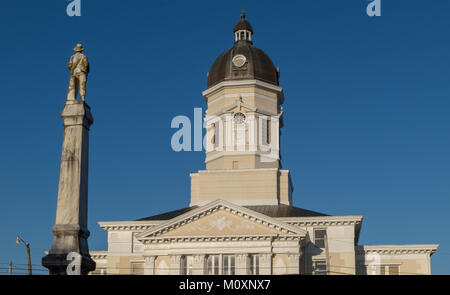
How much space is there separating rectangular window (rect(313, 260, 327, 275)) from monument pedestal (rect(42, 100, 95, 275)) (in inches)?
1450

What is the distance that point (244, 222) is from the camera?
51.8 meters

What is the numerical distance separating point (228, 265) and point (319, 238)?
333 inches

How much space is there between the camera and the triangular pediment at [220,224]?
2019 inches

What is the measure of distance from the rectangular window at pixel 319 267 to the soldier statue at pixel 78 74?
37.0 meters

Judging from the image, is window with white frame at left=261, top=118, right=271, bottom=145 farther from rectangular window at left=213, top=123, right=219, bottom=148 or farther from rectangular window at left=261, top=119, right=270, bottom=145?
rectangular window at left=213, top=123, right=219, bottom=148

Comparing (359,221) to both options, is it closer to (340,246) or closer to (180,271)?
(340,246)

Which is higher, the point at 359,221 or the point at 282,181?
the point at 282,181

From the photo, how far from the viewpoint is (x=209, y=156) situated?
6425 cm

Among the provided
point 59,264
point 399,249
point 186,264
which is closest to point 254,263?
point 186,264

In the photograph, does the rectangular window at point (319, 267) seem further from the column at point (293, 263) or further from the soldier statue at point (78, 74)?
the soldier statue at point (78, 74)

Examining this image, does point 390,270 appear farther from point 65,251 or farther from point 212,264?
point 65,251

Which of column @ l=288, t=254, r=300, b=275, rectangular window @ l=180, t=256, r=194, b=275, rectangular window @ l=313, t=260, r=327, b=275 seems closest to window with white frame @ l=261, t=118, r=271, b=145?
rectangular window @ l=313, t=260, r=327, b=275
